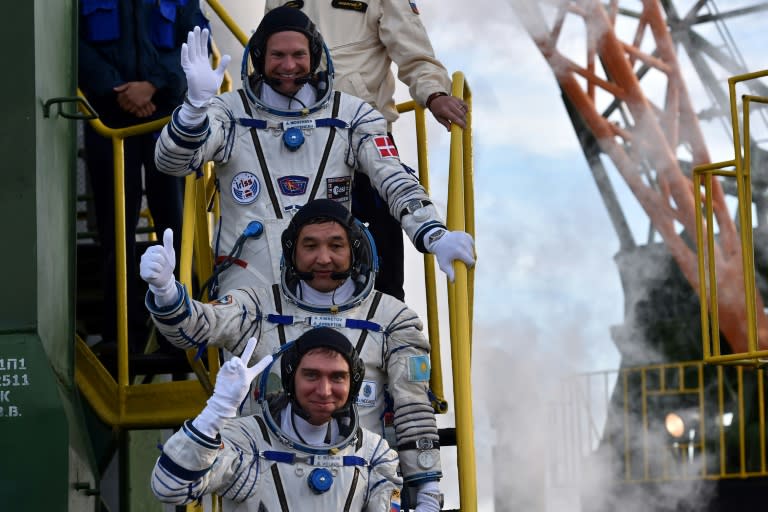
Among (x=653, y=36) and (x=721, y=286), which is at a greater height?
(x=653, y=36)

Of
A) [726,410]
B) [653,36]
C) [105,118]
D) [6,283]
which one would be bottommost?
[726,410]

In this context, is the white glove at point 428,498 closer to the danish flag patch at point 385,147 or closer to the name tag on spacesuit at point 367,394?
the name tag on spacesuit at point 367,394

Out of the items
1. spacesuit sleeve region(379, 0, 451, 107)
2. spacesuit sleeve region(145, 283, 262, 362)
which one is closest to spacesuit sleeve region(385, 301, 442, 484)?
spacesuit sleeve region(145, 283, 262, 362)

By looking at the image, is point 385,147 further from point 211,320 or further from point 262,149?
point 211,320

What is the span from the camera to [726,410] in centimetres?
1568

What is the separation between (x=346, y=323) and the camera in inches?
219

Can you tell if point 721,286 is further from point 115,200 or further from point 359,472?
point 359,472

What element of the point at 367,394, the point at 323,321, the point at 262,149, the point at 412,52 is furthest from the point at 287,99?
the point at 367,394

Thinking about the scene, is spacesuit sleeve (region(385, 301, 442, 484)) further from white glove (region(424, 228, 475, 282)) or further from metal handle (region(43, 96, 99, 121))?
metal handle (region(43, 96, 99, 121))

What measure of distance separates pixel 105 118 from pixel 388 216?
1397 millimetres

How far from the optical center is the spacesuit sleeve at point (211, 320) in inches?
207

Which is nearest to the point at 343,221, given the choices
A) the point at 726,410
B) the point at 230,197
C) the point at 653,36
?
the point at 230,197

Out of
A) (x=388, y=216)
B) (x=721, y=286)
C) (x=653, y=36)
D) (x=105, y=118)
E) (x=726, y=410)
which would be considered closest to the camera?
(x=388, y=216)

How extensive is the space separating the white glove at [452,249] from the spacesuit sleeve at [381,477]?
0.75 meters
